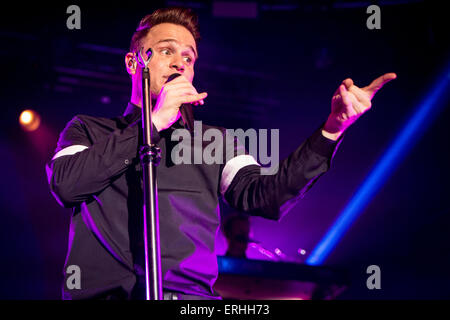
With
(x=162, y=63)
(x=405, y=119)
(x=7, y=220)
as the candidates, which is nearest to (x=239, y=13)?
(x=405, y=119)

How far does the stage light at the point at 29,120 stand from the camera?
5.62 meters

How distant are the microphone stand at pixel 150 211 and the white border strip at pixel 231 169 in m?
0.52

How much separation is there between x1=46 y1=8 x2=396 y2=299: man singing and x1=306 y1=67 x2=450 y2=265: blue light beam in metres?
3.95

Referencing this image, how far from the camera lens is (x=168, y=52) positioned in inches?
78.5

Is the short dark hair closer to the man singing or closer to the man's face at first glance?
the man's face

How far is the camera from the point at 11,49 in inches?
191

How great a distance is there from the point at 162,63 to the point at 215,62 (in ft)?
12.2

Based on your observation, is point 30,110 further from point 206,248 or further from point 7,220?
point 206,248

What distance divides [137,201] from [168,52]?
75cm

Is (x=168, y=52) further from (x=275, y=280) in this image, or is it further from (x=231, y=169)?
(x=275, y=280)

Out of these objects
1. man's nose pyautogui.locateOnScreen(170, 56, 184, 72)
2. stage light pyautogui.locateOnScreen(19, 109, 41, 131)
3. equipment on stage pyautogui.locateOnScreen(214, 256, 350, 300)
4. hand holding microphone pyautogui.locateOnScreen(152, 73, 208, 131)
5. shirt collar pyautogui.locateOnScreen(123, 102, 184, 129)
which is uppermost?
stage light pyautogui.locateOnScreen(19, 109, 41, 131)

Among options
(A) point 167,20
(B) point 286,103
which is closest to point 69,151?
(A) point 167,20

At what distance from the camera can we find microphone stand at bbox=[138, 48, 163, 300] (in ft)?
3.82

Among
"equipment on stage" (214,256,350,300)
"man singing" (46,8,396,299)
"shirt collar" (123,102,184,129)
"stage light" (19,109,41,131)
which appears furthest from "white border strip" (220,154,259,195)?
"stage light" (19,109,41,131)
